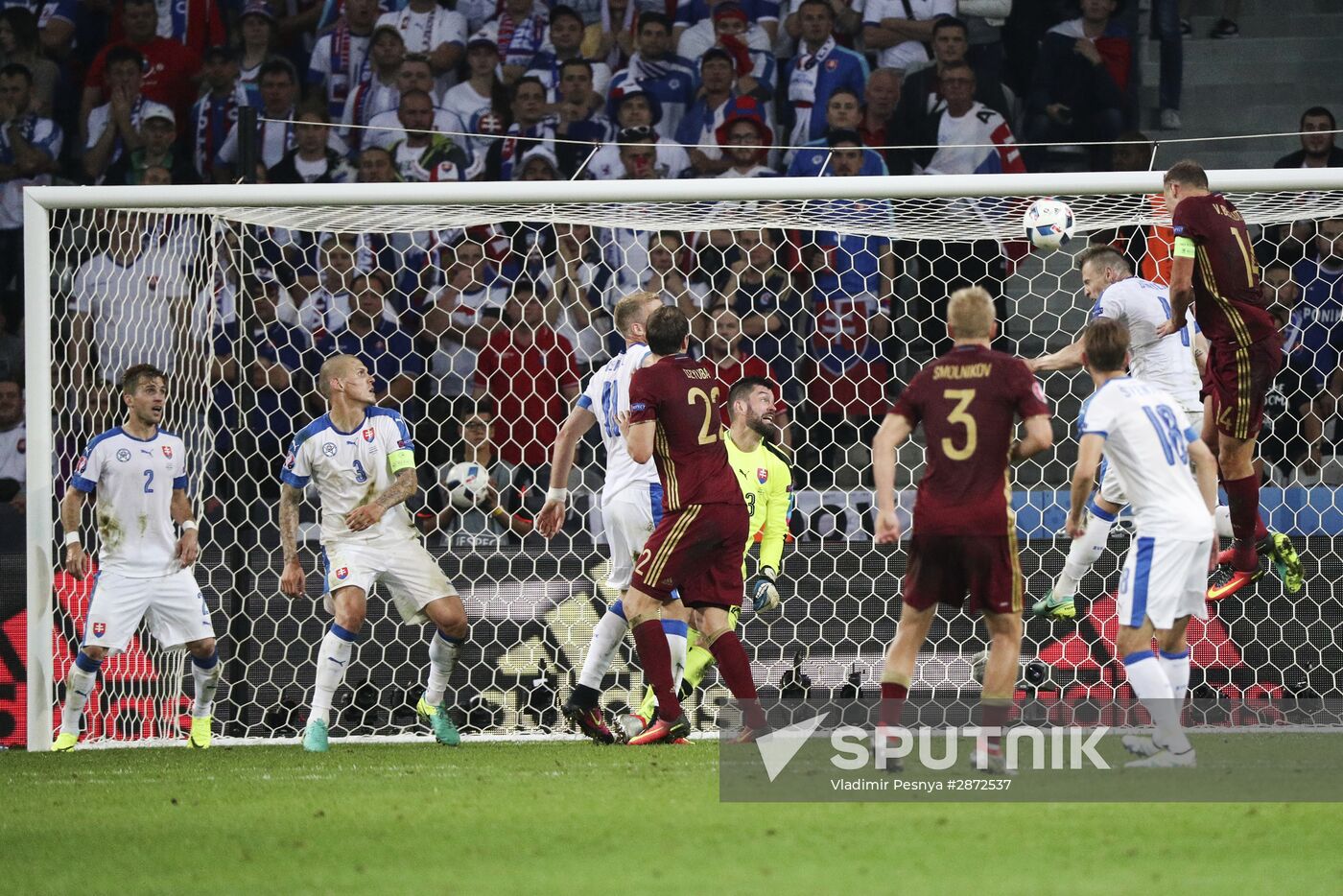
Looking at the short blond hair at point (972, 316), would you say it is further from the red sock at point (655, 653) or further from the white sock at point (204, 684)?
the white sock at point (204, 684)

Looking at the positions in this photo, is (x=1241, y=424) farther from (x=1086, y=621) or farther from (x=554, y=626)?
(x=554, y=626)

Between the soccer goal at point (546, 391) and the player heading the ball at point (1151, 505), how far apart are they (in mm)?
2211

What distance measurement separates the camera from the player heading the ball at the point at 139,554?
893 centimetres

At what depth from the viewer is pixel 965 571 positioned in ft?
20.6

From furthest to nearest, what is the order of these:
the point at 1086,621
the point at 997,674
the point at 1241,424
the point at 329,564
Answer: the point at 1086,621, the point at 329,564, the point at 1241,424, the point at 997,674

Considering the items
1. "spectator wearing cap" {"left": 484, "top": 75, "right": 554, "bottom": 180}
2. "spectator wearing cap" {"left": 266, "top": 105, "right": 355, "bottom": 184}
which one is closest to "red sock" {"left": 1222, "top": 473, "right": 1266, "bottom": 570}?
"spectator wearing cap" {"left": 484, "top": 75, "right": 554, "bottom": 180}

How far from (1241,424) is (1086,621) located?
5.64 feet

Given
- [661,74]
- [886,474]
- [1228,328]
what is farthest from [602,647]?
[661,74]

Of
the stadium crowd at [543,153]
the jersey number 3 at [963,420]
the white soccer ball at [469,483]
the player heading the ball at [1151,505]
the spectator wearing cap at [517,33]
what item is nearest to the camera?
the jersey number 3 at [963,420]

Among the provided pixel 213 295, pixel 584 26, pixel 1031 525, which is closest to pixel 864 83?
pixel 584 26

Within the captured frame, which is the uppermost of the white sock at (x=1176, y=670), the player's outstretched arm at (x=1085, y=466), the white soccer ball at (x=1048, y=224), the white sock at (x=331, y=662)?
the white soccer ball at (x=1048, y=224)

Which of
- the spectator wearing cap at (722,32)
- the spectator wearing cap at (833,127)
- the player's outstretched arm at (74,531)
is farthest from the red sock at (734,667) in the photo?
the spectator wearing cap at (722,32)

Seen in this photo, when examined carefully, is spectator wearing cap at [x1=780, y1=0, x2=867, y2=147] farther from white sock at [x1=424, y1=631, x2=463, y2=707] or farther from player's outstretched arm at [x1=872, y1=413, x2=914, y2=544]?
player's outstretched arm at [x1=872, y1=413, x2=914, y2=544]

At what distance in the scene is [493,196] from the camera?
9.07 meters
